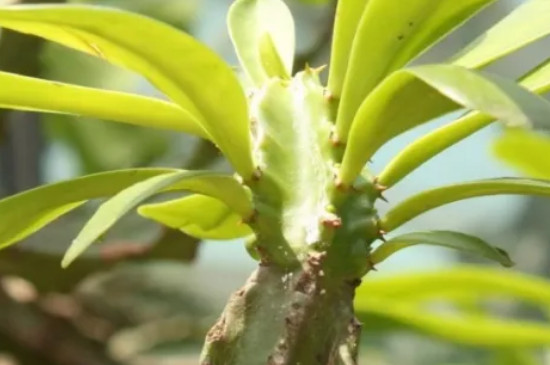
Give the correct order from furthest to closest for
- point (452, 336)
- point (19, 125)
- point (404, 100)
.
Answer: point (19, 125)
point (452, 336)
point (404, 100)

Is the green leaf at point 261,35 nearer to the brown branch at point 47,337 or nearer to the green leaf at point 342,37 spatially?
the green leaf at point 342,37

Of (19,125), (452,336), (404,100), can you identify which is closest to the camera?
(404,100)

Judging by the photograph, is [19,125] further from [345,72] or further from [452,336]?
[345,72]

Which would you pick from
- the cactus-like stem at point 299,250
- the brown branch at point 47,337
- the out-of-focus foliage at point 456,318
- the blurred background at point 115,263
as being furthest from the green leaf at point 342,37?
the brown branch at point 47,337

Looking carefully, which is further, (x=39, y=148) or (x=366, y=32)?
A: (x=39, y=148)

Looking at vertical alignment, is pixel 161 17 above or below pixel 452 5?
above

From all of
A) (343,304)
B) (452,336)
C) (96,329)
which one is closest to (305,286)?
(343,304)

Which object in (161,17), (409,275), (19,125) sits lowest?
(409,275)
